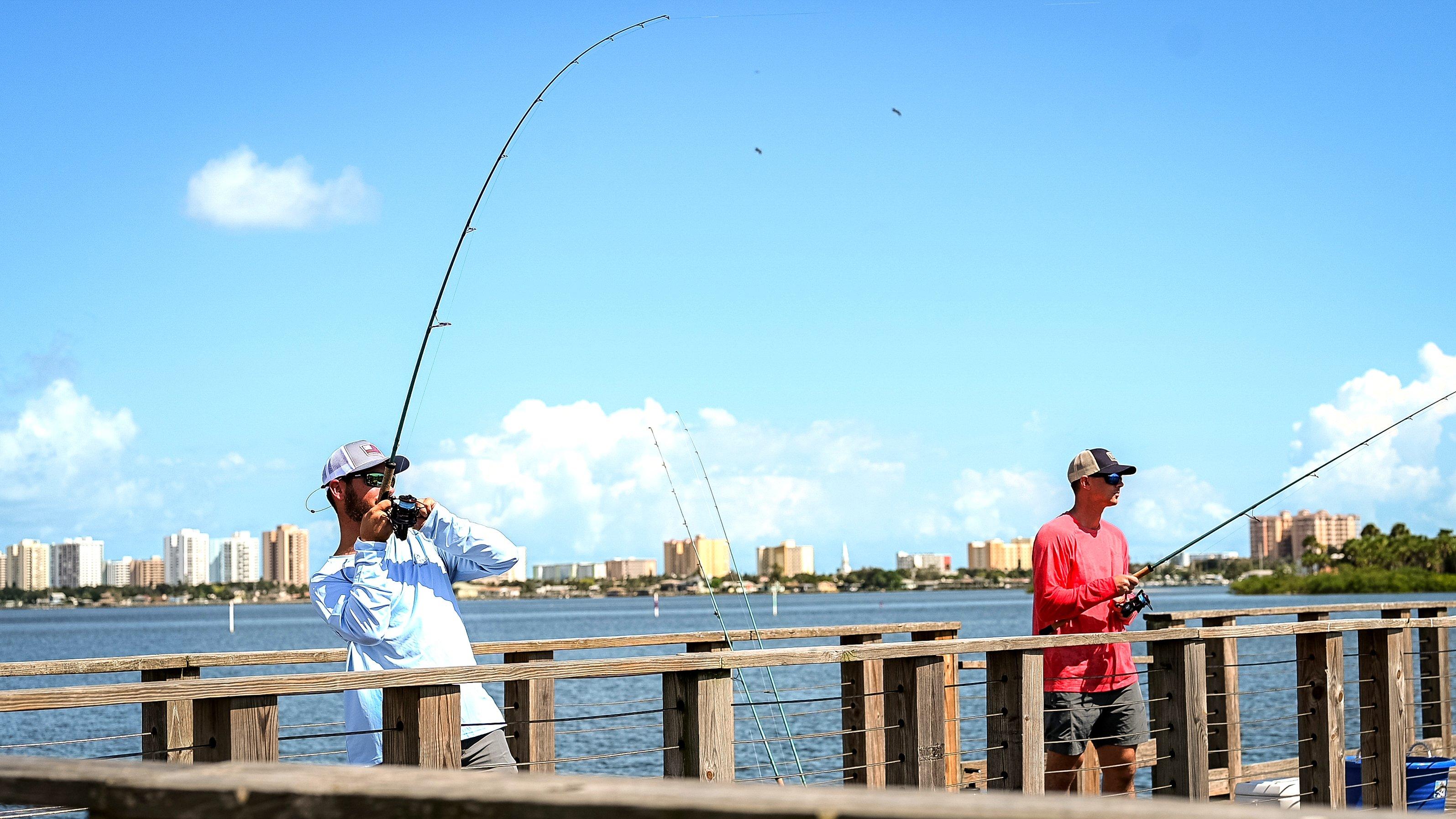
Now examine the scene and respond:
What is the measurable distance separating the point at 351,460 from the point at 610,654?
27481mm

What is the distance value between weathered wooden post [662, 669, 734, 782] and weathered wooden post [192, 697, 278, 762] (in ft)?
3.47

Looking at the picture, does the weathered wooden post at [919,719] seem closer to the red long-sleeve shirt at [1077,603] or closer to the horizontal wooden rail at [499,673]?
the horizontal wooden rail at [499,673]

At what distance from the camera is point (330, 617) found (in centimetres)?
425

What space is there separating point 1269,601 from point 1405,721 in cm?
9188

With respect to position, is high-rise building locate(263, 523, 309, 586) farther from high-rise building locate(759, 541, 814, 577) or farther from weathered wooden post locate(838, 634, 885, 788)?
weathered wooden post locate(838, 634, 885, 788)

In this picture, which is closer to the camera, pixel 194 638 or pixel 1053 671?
pixel 1053 671

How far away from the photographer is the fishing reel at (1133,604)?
19.1 ft

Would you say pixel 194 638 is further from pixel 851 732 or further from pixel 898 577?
pixel 898 577

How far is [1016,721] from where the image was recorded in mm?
5082

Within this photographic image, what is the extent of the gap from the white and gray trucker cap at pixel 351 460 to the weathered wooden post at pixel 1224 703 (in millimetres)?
3975

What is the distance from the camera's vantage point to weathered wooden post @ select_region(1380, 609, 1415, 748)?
22.1 ft

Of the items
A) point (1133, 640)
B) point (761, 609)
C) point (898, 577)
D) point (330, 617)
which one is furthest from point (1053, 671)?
point (898, 577)

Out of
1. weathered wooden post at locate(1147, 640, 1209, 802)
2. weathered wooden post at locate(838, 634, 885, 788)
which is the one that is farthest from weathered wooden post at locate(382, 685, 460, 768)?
weathered wooden post at locate(1147, 640, 1209, 802)

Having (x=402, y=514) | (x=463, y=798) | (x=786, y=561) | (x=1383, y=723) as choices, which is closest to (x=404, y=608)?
(x=402, y=514)
